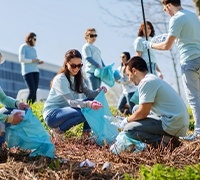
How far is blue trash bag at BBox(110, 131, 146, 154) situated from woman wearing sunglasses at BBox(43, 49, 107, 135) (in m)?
0.70

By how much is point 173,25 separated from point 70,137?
1.93 metres

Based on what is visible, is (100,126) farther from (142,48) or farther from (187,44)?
(142,48)

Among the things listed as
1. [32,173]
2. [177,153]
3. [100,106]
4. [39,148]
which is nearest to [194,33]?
[100,106]

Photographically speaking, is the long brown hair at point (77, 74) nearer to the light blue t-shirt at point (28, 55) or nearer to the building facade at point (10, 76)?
the light blue t-shirt at point (28, 55)

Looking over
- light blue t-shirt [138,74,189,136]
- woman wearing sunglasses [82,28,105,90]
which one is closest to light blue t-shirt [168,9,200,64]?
light blue t-shirt [138,74,189,136]

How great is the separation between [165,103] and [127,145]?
0.56 metres

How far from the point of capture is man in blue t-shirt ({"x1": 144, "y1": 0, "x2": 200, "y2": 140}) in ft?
21.0

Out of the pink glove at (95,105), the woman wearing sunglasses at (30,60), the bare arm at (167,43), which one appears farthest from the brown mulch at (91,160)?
the woman wearing sunglasses at (30,60)

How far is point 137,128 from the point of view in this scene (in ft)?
18.8

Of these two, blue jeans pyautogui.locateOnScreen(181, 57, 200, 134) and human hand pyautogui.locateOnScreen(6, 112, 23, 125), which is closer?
human hand pyautogui.locateOnScreen(6, 112, 23, 125)

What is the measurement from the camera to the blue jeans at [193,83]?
6.52m

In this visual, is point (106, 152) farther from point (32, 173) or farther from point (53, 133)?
point (53, 133)

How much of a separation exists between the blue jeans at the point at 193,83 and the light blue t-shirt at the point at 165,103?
82 cm

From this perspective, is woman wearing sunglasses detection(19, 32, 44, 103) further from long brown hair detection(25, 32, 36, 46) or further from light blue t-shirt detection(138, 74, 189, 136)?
light blue t-shirt detection(138, 74, 189, 136)
